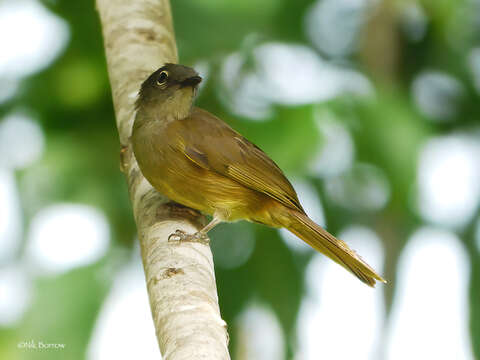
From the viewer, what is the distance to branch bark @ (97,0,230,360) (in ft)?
7.64

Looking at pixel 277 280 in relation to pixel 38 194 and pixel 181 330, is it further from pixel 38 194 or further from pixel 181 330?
pixel 181 330

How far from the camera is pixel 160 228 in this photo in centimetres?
316

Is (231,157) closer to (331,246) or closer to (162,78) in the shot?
(162,78)

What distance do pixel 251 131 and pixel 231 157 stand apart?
82cm

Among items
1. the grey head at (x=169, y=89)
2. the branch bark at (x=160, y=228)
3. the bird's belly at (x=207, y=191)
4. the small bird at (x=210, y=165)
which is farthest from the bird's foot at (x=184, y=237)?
the grey head at (x=169, y=89)

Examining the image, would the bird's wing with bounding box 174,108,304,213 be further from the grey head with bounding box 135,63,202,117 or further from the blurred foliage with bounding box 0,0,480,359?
the blurred foliage with bounding box 0,0,480,359

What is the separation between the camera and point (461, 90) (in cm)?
592

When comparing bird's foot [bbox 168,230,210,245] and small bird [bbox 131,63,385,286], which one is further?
small bird [bbox 131,63,385,286]

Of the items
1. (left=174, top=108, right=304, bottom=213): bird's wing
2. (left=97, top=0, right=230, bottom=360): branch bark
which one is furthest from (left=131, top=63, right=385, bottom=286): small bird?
(left=97, top=0, right=230, bottom=360): branch bark

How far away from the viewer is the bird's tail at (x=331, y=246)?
3.97m

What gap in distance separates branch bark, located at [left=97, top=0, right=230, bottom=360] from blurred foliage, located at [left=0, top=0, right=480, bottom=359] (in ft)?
3.17

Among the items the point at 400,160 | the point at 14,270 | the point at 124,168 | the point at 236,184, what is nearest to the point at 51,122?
Result: the point at 14,270

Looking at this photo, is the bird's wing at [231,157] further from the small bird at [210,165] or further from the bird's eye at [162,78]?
the bird's eye at [162,78]

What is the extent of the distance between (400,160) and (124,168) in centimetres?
174
